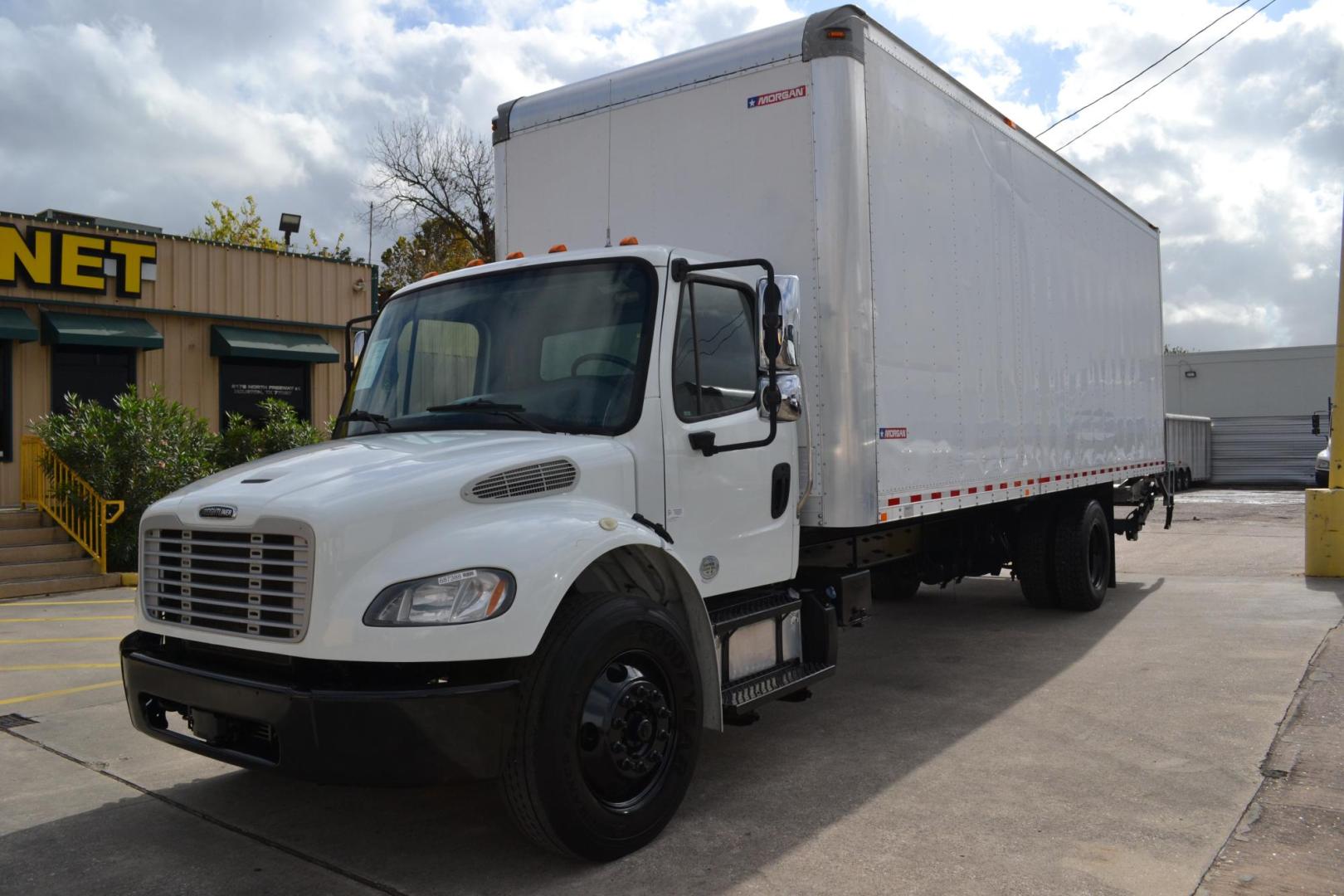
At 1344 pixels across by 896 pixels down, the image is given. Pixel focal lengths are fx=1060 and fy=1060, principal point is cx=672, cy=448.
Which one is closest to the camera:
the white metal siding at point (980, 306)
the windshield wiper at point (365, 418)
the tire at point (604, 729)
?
the tire at point (604, 729)

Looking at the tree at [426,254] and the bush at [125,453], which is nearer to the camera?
the bush at [125,453]

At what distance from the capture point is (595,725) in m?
4.02

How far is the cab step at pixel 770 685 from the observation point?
4.86 meters

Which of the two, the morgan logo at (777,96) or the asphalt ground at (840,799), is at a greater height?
the morgan logo at (777,96)

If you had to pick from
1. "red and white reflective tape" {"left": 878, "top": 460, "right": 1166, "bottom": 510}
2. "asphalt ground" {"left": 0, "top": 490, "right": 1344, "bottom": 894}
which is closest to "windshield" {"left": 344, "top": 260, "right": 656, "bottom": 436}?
"asphalt ground" {"left": 0, "top": 490, "right": 1344, "bottom": 894}

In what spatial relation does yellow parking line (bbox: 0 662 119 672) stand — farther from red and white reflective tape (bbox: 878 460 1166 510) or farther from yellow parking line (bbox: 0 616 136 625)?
red and white reflective tape (bbox: 878 460 1166 510)

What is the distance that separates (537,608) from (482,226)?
39.6 metres

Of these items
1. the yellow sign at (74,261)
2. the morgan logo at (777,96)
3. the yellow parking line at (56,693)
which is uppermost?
the yellow sign at (74,261)

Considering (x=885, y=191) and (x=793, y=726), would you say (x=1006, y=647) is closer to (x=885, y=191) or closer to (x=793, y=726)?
(x=793, y=726)

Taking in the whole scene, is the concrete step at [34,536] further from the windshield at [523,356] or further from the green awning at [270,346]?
the windshield at [523,356]

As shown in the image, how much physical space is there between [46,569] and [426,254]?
33325 mm

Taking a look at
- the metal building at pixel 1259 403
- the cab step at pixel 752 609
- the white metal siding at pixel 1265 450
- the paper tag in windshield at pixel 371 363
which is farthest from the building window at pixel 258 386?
the white metal siding at pixel 1265 450

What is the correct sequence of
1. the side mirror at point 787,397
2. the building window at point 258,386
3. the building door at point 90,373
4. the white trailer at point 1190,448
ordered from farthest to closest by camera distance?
the white trailer at point 1190,448 < the building window at point 258,386 < the building door at point 90,373 < the side mirror at point 787,397

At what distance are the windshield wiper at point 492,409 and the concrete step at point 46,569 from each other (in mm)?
10748
